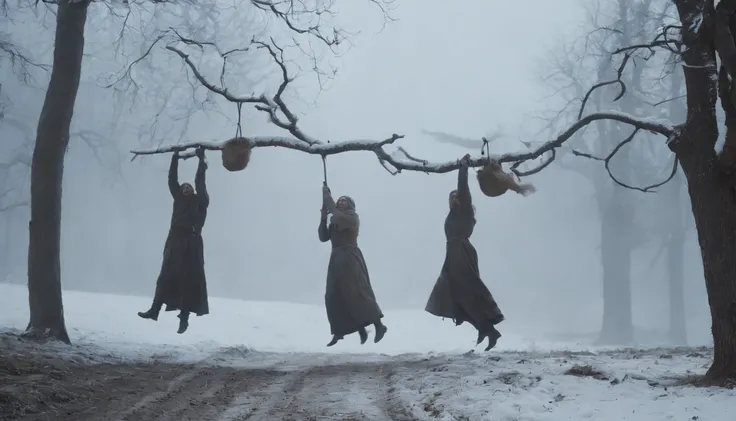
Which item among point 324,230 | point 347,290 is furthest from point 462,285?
point 324,230

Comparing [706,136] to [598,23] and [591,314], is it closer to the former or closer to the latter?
[598,23]

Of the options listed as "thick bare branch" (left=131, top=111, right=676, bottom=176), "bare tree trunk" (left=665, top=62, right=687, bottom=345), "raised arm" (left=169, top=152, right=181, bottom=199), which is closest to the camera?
"thick bare branch" (left=131, top=111, right=676, bottom=176)

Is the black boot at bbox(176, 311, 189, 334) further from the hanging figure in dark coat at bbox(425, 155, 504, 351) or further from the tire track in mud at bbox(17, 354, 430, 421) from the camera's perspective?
the hanging figure in dark coat at bbox(425, 155, 504, 351)

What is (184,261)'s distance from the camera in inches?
390

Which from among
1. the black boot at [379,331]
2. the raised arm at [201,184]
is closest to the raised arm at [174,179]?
the raised arm at [201,184]

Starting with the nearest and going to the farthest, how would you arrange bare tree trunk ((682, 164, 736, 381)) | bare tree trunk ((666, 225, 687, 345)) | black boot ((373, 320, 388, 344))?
bare tree trunk ((682, 164, 736, 381))
black boot ((373, 320, 388, 344))
bare tree trunk ((666, 225, 687, 345))

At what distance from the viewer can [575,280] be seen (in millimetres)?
48969

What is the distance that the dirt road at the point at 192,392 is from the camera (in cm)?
596

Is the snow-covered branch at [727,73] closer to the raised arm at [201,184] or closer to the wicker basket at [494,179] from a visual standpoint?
the wicker basket at [494,179]

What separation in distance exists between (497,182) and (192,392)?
165 inches

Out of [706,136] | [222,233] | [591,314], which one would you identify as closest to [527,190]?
[706,136]

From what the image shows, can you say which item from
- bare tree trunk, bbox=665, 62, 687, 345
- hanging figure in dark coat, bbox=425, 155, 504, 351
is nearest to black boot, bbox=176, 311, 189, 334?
hanging figure in dark coat, bbox=425, 155, 504, 351

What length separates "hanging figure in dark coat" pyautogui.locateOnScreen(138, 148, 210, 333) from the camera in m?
9.87

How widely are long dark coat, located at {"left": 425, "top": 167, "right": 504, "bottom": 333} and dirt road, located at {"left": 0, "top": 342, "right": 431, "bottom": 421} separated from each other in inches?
31.0
